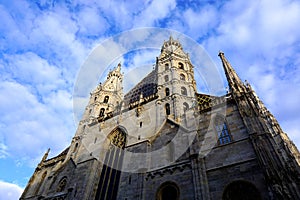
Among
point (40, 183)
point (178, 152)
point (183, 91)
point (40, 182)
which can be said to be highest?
point (183, 91)

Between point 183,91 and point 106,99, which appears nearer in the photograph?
point 183,91

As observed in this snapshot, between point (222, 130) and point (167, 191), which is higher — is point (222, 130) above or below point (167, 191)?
above

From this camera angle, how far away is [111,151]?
19.5 meters

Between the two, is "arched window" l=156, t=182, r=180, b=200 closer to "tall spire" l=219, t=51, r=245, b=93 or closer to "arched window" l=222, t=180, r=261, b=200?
"arched window" l=222, t=180, r=261, b=200

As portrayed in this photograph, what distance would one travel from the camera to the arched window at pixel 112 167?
16.5m

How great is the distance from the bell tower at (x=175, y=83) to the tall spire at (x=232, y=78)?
4.14 m

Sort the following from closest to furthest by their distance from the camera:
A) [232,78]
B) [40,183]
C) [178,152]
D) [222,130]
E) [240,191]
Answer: [240,191], [222,130], [178,152], [232,78], [40,183]

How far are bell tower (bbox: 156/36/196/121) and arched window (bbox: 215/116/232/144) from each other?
322 centimetres

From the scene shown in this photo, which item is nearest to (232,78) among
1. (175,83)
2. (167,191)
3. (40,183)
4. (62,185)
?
(175,83)

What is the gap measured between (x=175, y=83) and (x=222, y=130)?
836 cm

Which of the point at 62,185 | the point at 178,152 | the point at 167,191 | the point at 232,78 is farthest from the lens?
the point at 62,185

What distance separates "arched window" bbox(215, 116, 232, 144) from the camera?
13.7 m

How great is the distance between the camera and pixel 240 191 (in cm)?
1112

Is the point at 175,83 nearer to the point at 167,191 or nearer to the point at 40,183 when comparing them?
the point at 167,191
